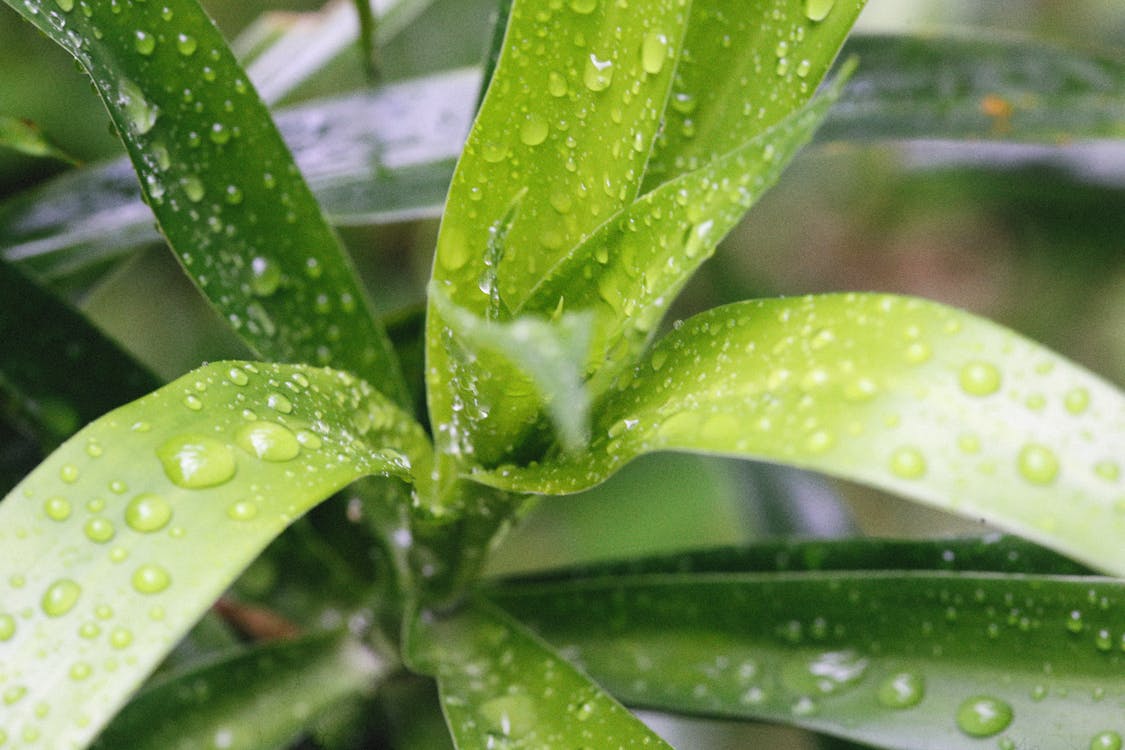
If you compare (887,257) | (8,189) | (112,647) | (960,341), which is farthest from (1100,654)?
(887,257)

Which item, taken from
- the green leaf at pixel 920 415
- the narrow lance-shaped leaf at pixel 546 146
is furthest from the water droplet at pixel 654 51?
the green leaf at pixel 920 415

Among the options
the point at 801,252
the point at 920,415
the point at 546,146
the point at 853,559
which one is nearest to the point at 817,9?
the point at 546,146

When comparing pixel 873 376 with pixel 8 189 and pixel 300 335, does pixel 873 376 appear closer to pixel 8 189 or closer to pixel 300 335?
pixel 300 335

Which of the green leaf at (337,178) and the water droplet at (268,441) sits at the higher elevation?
the green leaf at (337,178)

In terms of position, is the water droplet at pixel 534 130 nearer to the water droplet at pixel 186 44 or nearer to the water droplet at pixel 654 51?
the water droplet at pixel 654 51

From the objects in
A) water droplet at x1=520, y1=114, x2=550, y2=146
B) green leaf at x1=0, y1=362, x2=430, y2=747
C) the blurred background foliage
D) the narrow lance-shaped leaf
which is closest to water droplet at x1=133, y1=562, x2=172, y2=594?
green leaf at x1=0, y1=362, x2=430, y2=747

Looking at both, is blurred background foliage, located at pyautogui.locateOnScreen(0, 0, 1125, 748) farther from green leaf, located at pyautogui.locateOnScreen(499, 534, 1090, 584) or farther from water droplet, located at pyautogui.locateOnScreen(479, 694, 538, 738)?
water droplet, located at pyautogui.locateOnScreen(479, 694, 538, 738)

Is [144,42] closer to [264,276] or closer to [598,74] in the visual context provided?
[264,276]
